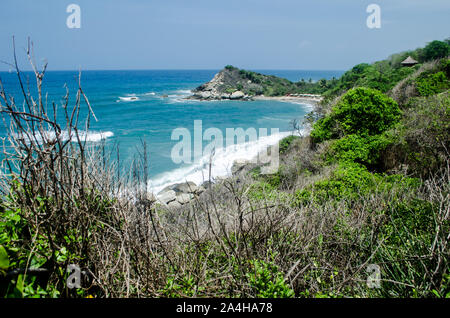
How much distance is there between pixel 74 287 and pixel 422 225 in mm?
5024

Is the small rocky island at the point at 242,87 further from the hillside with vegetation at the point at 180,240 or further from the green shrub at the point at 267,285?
the green shrub at the point at 267,285

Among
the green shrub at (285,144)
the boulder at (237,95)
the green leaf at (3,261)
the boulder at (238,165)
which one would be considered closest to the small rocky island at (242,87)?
the boulder at (237,95)

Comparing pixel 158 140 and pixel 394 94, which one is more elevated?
pixel 394 94

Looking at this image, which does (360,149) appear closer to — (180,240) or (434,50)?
(180,240)

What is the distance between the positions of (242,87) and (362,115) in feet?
196

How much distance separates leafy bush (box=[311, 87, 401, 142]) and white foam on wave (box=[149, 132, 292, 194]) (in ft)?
20.5

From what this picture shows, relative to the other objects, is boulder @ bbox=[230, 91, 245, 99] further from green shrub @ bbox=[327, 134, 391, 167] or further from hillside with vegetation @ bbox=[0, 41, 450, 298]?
hillside with vegetation @ bbox=[0, 41, 450, 298]

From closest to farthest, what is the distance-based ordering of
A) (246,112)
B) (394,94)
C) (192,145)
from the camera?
(394,94)
(192,145)
(246,112)

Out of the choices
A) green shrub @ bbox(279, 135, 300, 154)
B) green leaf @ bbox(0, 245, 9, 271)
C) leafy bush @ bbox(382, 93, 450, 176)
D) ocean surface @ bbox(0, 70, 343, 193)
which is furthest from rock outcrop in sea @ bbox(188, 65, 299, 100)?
green leaf @ bbox(0, 245, 9, 271)

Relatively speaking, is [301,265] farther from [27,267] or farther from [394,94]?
[394,94]

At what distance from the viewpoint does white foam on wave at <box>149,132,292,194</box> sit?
18453mm

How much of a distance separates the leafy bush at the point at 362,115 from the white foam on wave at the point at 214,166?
20.5 ft

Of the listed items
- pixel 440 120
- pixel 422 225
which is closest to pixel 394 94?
pixel 440 120

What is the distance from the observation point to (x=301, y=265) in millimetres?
3168
